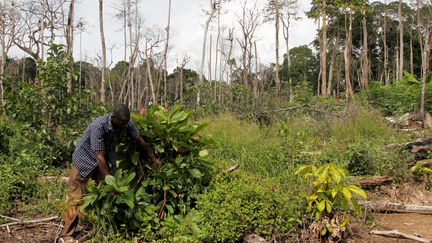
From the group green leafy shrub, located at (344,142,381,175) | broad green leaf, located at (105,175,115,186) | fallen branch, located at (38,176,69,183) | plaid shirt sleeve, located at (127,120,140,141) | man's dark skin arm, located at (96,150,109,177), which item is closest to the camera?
broad green leaf, located at (105,175,115,186)

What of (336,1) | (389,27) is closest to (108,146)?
(336,1)

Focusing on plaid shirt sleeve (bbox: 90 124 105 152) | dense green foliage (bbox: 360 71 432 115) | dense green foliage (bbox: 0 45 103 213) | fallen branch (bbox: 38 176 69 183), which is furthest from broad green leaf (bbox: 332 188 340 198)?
dense green foliage (bbox: 360 71 432 115)

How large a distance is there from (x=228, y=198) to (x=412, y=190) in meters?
3.10

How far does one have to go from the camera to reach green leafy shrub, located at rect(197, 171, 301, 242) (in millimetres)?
4027

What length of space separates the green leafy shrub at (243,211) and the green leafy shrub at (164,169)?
10.1 inches

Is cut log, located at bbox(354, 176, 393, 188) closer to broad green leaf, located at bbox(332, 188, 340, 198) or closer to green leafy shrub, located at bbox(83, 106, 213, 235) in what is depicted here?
broad green leaf, located at bbox(332, 188, 340, 198)

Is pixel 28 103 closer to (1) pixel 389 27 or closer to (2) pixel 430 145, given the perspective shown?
(2) pixel 430 145

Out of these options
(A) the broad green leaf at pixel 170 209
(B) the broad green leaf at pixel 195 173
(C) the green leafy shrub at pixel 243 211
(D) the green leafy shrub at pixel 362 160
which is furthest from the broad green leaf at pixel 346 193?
(D) the green leafy shrub at pixel 362 160

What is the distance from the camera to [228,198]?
4.18m

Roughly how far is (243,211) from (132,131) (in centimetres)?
136

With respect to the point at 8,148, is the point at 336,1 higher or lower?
higher

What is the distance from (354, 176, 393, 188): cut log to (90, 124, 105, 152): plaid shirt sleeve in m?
3.49

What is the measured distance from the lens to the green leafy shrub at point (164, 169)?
4.09 metres

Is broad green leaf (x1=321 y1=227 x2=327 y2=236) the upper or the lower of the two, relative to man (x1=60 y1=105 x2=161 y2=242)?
lower
